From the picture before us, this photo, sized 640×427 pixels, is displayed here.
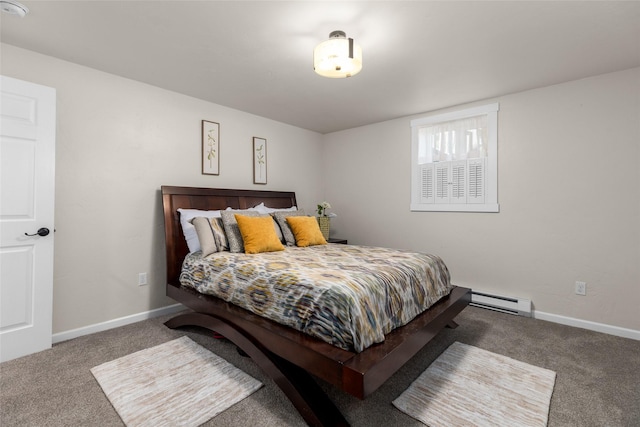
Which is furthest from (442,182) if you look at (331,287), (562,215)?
(331,287)

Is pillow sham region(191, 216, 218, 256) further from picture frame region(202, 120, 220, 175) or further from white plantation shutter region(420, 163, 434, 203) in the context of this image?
white plantation shutter region(420, 163, 434, 203)

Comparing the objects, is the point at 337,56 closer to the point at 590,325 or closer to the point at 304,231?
the point at 304,231

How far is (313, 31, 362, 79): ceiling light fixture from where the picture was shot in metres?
1.98

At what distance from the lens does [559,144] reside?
312 cm

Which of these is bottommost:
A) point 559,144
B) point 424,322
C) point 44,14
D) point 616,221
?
point 424,322

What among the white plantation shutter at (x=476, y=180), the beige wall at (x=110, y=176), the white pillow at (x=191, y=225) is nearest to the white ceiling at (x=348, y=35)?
the beige wall at (x=110, y=176)

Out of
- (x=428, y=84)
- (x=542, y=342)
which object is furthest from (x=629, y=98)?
(x=542, y=342)

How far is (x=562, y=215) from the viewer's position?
3105 mm

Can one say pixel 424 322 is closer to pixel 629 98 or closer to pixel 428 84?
pixel 428 84

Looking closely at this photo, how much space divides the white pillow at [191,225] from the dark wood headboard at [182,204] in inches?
3.7

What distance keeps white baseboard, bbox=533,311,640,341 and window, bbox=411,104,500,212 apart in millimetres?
1199

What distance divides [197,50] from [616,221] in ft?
13.2

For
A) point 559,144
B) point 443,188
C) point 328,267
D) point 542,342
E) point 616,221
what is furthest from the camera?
point 443,188

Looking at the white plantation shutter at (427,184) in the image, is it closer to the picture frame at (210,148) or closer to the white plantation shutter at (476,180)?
the white plantation shutter at (476,180)
